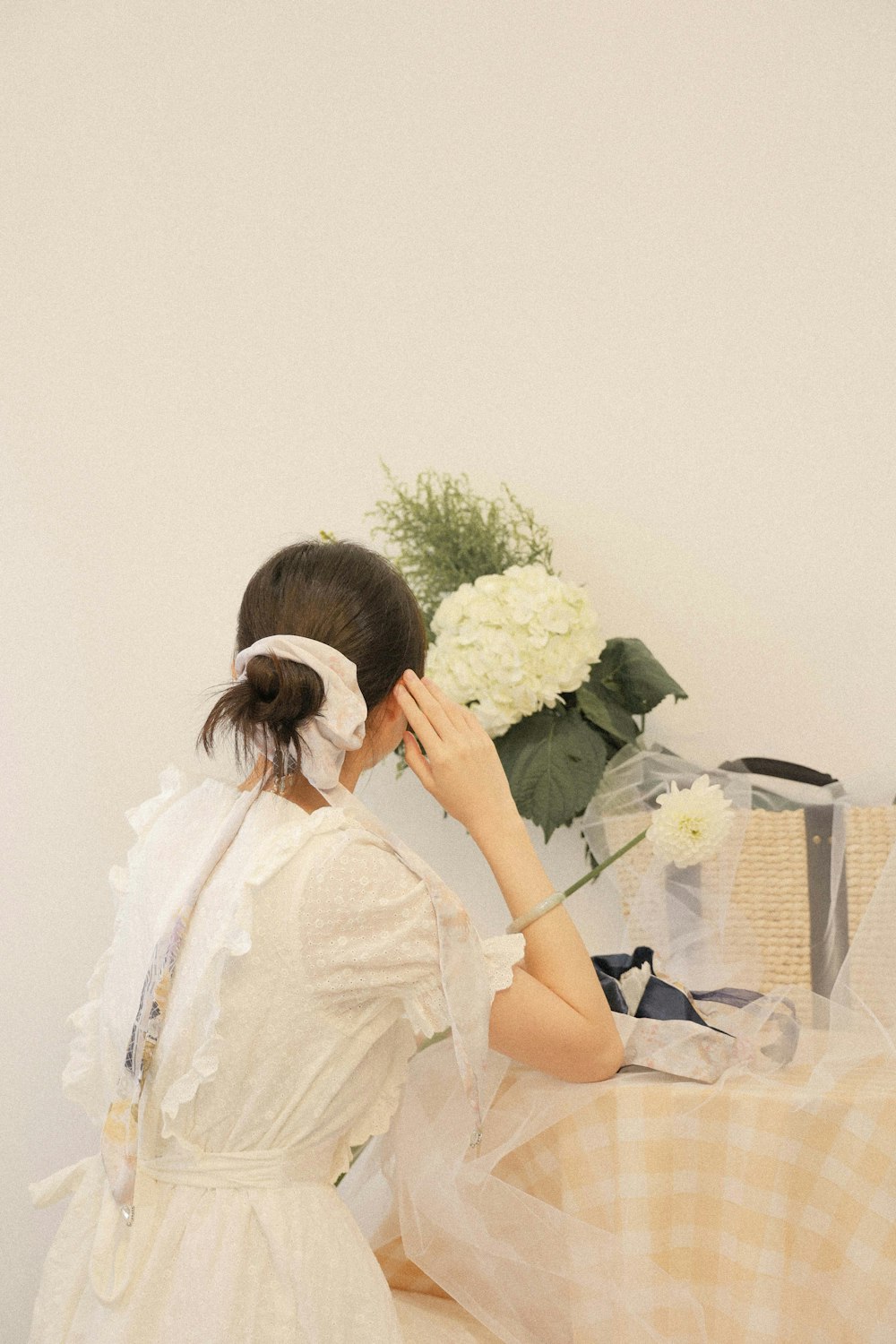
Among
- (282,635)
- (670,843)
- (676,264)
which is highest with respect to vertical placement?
(676,264)

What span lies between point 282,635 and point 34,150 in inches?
46.3

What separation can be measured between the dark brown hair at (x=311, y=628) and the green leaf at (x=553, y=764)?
1.31 feet

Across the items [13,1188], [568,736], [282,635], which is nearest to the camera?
[282,635]

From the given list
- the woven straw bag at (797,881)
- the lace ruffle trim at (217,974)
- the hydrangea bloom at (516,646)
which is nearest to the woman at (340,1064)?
the lace ruffle trim at (217,974)

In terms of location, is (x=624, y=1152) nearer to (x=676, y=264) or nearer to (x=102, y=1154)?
(x=102, y=1154)

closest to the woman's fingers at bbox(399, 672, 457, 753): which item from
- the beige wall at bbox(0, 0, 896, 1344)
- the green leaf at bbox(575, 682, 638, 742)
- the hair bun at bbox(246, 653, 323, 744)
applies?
the hair bun at bbox(246, 653, 323, 744)

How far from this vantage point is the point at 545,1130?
886 mm

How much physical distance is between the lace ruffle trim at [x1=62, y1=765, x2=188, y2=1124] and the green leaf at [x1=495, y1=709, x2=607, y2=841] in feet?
1.43

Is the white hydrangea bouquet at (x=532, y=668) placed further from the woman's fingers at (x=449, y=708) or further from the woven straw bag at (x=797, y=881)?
the woman's fingers at (x=449, y=708)

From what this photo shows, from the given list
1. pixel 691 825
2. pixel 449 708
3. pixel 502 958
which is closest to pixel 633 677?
pixel 691 825

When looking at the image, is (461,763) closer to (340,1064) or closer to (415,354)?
(340,1064)

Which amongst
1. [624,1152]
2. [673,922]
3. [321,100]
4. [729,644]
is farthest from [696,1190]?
[321,100]

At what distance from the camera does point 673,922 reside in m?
1.13

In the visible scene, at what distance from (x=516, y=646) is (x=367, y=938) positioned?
54 cm
